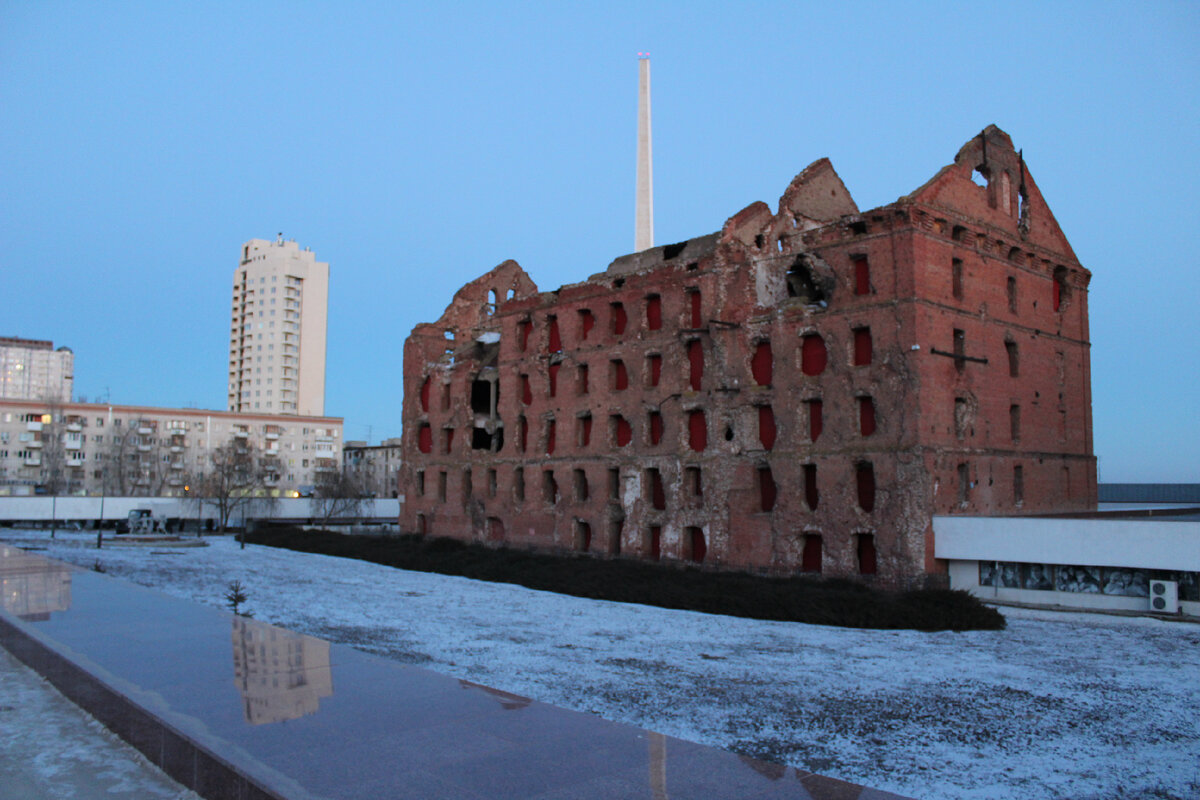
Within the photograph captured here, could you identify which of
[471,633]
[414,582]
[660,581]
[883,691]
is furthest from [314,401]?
[883,691]

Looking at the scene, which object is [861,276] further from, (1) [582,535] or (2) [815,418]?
(1) [582,535]

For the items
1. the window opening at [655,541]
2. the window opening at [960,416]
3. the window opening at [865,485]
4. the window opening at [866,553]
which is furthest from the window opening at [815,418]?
the window opening at [655,541]

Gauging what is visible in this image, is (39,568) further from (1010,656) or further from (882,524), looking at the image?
(882,524)

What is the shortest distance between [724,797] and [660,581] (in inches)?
1004

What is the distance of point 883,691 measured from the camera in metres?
14.6

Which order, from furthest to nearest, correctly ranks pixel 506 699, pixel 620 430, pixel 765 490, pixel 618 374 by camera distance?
pixel 618 374 < pixel 620 430 < pixel 765 490 < pixel 506 699

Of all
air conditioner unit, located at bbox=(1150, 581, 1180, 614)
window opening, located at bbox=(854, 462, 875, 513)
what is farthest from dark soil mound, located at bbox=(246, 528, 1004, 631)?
air conditioner unit, located at bbox=(1150, 581, 1180, 614)

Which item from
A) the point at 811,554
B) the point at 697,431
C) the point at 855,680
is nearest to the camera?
the point at 855,680

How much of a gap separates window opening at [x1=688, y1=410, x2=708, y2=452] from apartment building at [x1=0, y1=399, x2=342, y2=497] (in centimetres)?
5261

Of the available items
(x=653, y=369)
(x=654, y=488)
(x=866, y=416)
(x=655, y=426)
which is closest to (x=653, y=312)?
(x=653, y=369)

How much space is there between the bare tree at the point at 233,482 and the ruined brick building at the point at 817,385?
28.5 meters

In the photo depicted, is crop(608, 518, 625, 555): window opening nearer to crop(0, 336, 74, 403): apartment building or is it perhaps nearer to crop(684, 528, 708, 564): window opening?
crop(684, 528, 708, 564): window opening

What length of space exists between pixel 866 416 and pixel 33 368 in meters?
129

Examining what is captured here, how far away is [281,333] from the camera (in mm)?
111000
